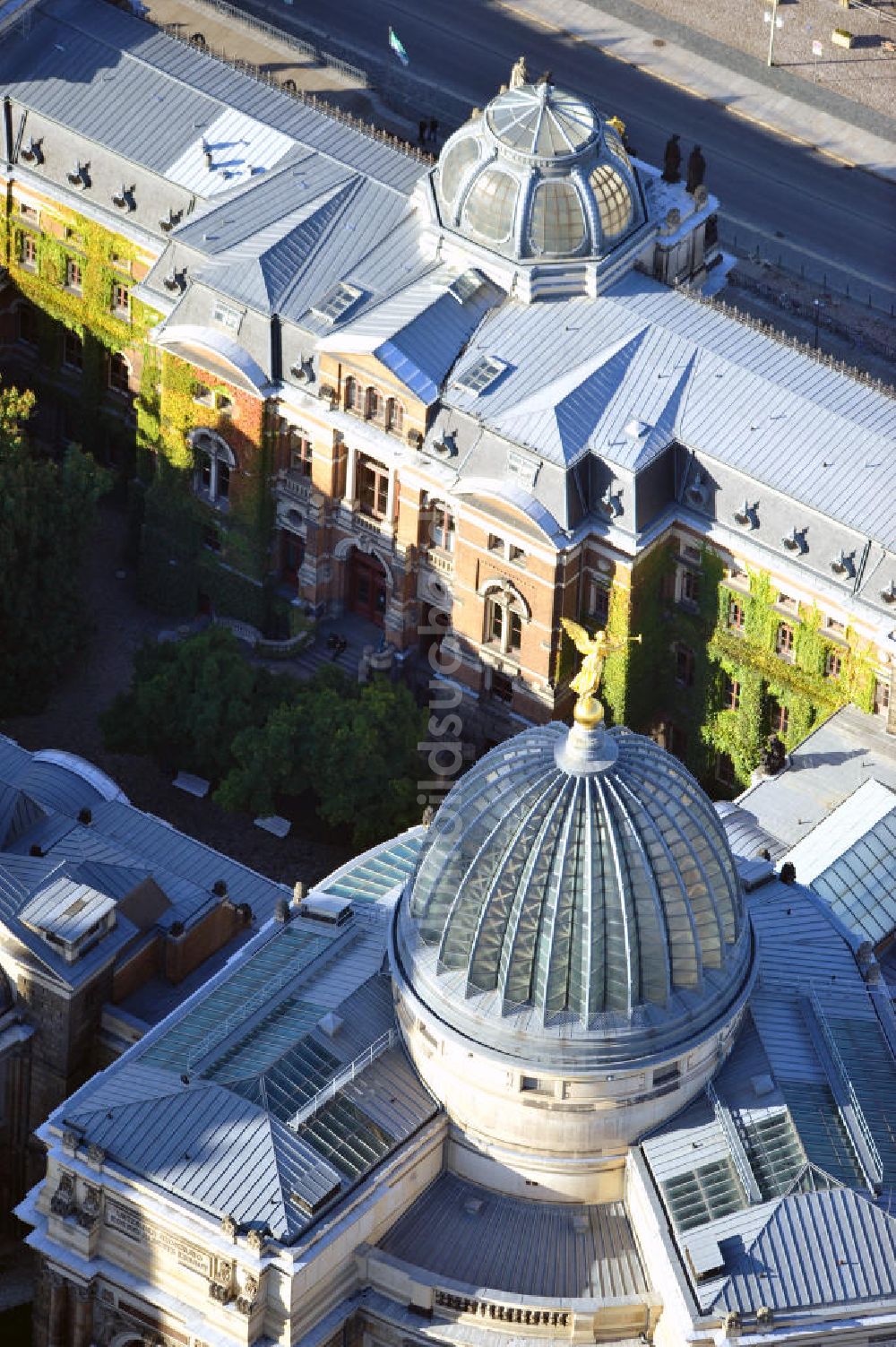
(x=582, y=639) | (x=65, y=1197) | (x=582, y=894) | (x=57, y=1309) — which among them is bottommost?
(x=57, y=1309)

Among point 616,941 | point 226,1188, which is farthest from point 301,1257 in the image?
point 616,941

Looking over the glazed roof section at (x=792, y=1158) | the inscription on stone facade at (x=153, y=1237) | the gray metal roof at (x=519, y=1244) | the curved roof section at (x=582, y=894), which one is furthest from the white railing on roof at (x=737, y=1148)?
the inscription on stone facade at (x=153, y=1237)

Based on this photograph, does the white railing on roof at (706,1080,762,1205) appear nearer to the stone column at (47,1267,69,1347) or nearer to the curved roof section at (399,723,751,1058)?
the curved roof section at (399,723,751,1058)

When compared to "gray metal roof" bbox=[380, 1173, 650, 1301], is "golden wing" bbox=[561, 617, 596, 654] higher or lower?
higher

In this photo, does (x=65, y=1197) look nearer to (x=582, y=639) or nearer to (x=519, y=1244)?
(x=519, y=1244)

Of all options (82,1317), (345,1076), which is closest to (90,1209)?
(82,1317)

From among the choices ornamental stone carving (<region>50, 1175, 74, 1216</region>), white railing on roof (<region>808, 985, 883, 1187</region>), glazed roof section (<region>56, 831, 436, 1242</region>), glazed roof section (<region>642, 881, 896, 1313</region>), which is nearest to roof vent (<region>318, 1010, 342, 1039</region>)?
glazed roof section (<region>56, 831, 436, 1242</region>)
